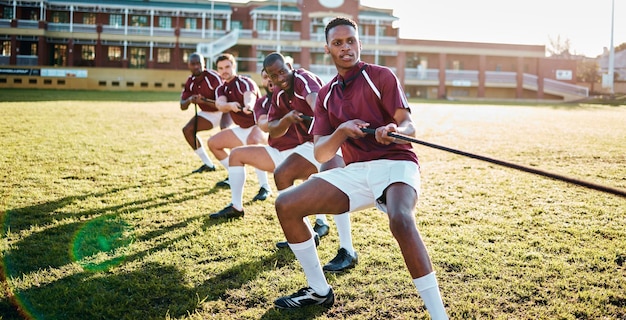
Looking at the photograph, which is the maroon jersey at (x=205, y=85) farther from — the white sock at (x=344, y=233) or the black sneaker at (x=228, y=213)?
the white sock at (x=344, y=233)

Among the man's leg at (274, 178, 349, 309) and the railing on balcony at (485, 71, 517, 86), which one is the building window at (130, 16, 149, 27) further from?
the man's leg at (274, 178, 349, 309)

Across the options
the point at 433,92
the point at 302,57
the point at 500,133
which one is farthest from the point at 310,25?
the point at 500,133

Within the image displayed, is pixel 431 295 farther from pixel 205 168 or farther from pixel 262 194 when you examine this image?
pixel 205 168

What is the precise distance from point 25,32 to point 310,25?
27.8 meters

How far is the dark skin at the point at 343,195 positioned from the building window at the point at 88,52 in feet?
166

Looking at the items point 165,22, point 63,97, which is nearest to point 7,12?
point 165,22

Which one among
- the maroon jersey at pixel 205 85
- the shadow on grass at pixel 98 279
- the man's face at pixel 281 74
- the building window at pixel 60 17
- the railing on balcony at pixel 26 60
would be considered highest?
the building window at pixel 60 17

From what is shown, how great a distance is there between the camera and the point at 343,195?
12.0 feet

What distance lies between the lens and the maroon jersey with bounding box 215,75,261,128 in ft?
26.8

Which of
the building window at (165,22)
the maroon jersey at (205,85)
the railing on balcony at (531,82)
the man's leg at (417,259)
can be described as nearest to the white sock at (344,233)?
the man's leg at (417,259)

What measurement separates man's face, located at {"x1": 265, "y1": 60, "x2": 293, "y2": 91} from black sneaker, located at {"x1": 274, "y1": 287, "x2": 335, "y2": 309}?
2581 millimetres

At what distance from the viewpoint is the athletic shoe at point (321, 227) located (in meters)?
5.51

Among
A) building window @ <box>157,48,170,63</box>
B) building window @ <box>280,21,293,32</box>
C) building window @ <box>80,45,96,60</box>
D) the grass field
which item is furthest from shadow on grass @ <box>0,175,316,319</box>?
building window @ <box>280,21,293,32</box>

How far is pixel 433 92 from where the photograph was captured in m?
53.0
